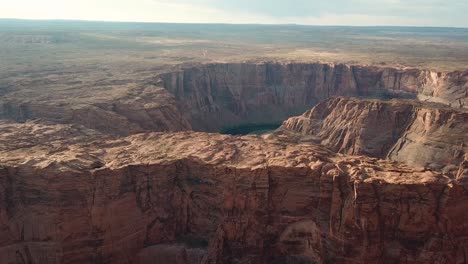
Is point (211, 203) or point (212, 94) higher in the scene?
point (212, 94)

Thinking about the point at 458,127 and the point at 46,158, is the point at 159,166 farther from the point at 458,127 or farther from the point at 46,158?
the point at 458,127

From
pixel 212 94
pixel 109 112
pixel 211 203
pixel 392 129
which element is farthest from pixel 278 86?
pixel 211 203

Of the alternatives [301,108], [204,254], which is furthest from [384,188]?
[301,108]

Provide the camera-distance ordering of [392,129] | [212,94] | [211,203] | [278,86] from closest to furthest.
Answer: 1. [211,203]
2. [392,129]
3. [212,94]
4. [278,86]

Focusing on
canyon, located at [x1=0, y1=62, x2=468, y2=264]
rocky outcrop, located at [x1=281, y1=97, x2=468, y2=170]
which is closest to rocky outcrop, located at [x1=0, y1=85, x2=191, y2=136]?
canyon, located at [x1=0, y1=62, x2=468, y2=264]

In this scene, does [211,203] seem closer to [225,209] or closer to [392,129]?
[225,209]

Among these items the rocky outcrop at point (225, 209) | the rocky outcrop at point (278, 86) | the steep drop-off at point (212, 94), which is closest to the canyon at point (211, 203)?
the rocky outcrop at point (225, 209)

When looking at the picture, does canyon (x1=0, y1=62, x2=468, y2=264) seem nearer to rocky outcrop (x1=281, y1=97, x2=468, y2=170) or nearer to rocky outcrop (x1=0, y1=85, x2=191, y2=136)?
rocky outcrop (x1=0, y1=85, x2=191, y2=136)
